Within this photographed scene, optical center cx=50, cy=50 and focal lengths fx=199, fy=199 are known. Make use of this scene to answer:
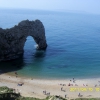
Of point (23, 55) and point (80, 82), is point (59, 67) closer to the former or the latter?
point (80, 82)

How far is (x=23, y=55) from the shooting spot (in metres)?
Result: 73.7

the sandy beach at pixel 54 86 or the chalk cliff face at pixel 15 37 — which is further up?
the chalk cliff face at pixel 15 37

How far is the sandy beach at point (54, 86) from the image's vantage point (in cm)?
4741

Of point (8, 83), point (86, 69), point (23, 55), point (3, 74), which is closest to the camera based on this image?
point (8, 83)

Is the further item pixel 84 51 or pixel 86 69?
pixel 84 51

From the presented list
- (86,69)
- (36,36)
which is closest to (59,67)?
(86,69)

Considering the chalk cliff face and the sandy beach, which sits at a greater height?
the chalk cliff face

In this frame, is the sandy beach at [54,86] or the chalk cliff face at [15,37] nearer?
the sandy beach at [54,86]

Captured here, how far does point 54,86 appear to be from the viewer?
170ft

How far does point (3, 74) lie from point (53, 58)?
20828mm

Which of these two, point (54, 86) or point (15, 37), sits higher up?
point (15, 37)

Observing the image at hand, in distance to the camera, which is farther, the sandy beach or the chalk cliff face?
the chalk cliff face

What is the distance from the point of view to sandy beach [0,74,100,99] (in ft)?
156

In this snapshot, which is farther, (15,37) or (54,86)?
(15,37)
